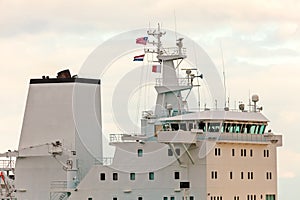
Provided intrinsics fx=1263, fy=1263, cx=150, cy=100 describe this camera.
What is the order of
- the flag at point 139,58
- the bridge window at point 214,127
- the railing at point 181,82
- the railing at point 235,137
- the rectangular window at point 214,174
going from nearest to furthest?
the railing at point 235,137 < the rectangular window at point 214,174 < the bridge window at point 214,127 < the railing at point 181,82 < the flag at point 139,58

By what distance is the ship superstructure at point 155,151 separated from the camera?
6328cm

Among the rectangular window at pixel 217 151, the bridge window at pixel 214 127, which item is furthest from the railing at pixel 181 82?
the rectangular window at pixel 217 151

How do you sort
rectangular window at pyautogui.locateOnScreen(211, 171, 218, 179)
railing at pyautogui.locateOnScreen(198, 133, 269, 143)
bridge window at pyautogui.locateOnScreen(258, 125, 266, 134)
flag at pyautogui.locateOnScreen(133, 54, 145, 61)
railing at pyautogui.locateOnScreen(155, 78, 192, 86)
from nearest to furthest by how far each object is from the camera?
railing at pyautogui.locateOnScreen(198, 133, 269, 143) < rectangular window at pyautogui.locateOnScreen(211, 171, 218, 179) < bridge window at pyautogui.locateOnScreen(258, 125, 266, 134) < railing at pyautogui.locateOnScreen(155, 78, 192, 86) < flag at pyautogui.locateOnScreen(133, 54, 145, 61)

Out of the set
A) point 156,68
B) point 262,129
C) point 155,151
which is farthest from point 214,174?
point 156,68

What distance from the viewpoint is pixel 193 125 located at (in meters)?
63.6

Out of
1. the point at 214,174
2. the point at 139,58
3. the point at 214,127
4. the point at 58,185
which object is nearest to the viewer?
the point at 214,174

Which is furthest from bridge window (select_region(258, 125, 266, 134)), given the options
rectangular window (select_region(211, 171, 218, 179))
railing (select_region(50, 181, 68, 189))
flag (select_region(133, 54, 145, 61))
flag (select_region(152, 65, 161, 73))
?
railing (select_region(50, 181, 68, 189))

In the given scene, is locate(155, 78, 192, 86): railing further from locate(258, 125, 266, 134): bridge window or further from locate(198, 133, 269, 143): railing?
locate(258, 125, 266, 134): bridge window

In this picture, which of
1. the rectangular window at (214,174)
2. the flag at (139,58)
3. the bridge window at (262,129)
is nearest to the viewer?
the rectangular window at (214,174)

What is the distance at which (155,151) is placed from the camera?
2509 inches

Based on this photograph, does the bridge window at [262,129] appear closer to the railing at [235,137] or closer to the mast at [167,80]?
the railing at [235,137]

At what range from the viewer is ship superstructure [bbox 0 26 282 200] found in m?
63.3

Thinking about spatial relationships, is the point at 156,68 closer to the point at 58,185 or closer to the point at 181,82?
the point at 181,82

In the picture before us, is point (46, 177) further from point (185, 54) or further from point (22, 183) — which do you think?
point (185, 54)
